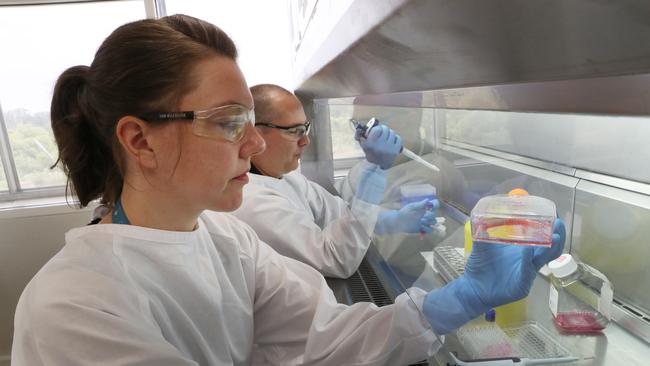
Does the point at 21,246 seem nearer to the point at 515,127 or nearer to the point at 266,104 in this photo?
the point at 266,104

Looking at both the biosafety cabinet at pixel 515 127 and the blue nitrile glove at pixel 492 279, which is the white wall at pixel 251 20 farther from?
the blue nitrile glove at pixel 492 279

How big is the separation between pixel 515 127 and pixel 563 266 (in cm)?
32

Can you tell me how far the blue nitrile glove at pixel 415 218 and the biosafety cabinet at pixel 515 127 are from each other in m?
0.04

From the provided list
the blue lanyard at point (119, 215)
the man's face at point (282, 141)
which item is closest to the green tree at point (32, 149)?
the man's face at point (282, 141)

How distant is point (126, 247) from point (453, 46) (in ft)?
2.48

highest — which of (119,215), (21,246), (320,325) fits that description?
(119,215)

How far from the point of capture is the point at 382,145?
5.00 ft

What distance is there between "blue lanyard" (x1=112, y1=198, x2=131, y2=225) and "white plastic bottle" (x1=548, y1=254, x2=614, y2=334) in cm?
91

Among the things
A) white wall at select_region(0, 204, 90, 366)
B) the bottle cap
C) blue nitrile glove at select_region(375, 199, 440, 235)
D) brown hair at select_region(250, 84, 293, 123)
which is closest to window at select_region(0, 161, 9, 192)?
white wall at select_region(0, 204, 90, 366)

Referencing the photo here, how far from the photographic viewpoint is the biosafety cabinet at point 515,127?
27 cm

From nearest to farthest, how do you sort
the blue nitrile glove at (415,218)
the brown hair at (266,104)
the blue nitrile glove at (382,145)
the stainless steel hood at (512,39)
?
the stainless steel hood at (512,39) → the blue nitrile glove at (415,218) → the blue nitrile glove at (382,145) → the brown hair at (266,104)

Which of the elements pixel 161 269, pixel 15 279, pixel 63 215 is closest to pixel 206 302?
pixel 161 269

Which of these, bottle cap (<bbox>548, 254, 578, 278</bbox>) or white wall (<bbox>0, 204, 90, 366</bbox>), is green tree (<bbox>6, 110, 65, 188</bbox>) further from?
bottle cap (<bbox>548, 254, 578, 278</bbox>)

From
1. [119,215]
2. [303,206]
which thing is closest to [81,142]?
[119,215]
